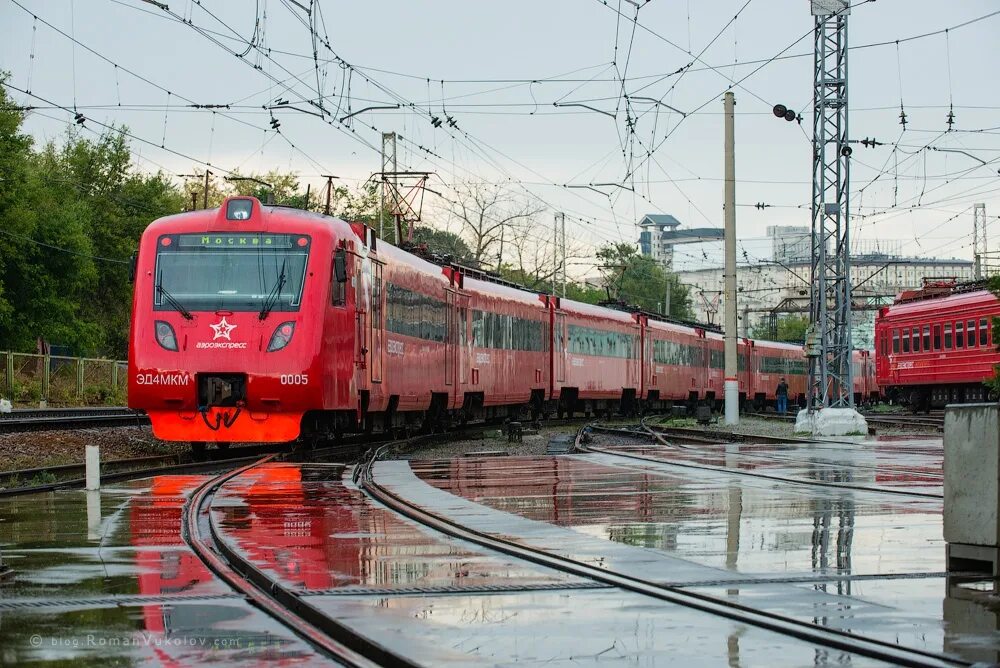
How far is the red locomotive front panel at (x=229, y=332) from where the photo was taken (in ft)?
70.9

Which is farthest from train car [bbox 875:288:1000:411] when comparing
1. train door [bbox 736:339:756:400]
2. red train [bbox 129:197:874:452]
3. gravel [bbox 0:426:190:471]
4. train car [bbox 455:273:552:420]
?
gravel [bbox 0:426:190:471]

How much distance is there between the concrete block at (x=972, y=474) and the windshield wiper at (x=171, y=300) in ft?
46.5

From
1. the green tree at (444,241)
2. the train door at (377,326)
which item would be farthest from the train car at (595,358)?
→ the green tree at (444,241)

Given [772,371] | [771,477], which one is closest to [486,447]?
[771,477]

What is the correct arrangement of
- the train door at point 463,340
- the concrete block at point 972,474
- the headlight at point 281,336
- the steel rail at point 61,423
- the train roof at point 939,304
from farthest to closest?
the train roof at point 939,304
the train door at point 463,340
the steel rail at point 61,423
the headlight at point 281,336
the concrete block at point 972,474

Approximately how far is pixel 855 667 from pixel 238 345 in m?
16.1

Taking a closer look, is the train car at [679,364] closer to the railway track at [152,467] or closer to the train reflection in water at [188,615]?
the railway track at [152,467]

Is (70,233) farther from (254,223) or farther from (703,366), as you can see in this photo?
(254,223)

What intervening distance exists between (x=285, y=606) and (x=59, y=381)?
41193 millimetres

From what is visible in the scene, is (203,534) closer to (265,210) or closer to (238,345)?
(238,345)

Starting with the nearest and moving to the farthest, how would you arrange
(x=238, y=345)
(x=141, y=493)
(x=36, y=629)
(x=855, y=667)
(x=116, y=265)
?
(x=855, y=667) < (x=36, y=629) < (x=141, y=493) < (x=238, y=345) < (x=116, y=265)

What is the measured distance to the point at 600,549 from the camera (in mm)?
11031

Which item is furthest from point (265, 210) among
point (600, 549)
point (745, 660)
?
point (745, 660)

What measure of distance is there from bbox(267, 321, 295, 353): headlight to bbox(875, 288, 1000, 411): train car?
27.1m
